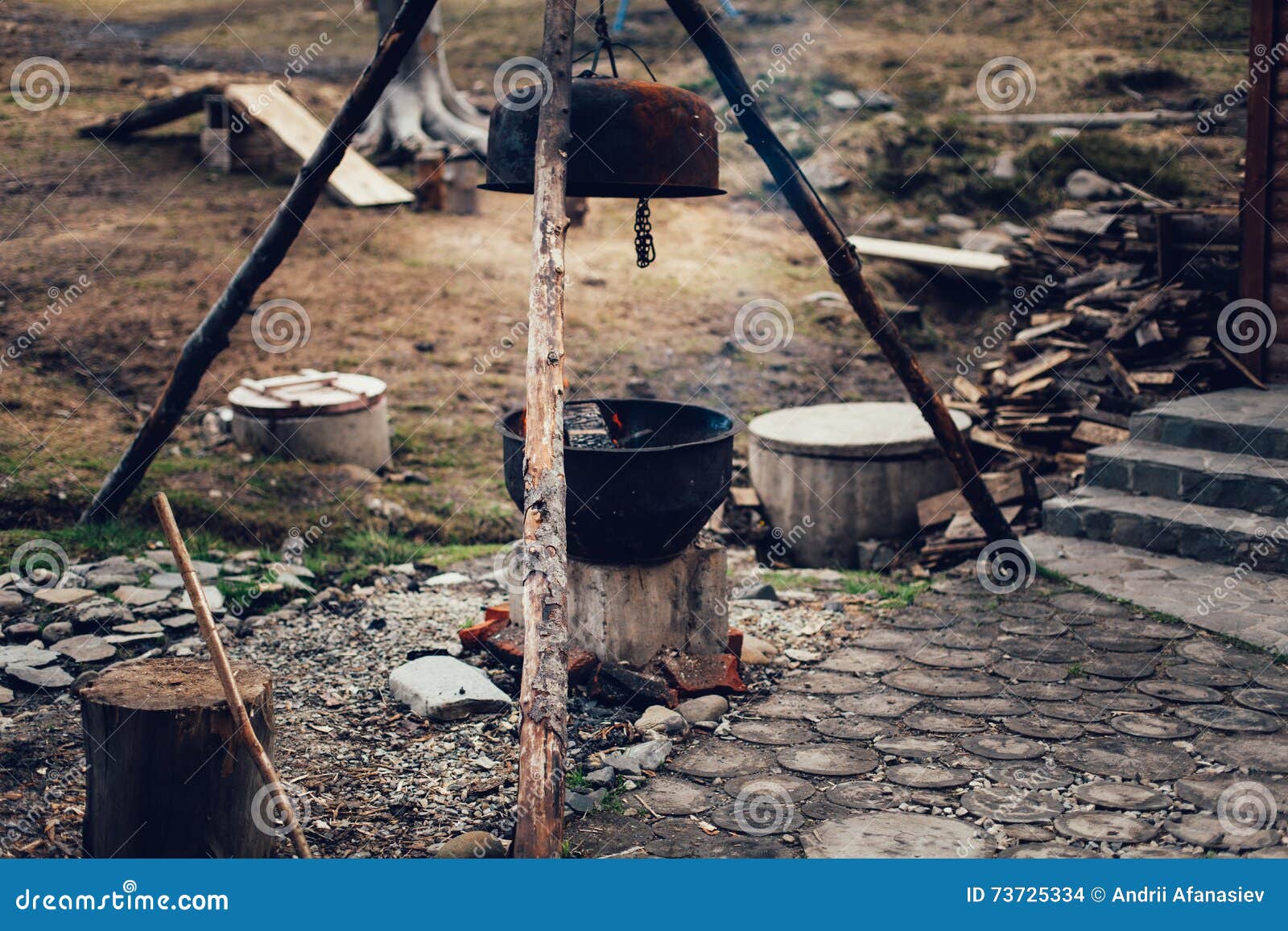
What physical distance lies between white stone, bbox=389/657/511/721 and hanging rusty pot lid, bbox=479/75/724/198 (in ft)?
7.88

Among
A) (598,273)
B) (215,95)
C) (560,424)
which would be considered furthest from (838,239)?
(215,95)

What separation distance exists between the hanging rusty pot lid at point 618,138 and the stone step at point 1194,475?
417 cm

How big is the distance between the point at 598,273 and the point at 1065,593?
718 centimetres

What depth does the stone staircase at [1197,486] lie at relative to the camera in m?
7.01

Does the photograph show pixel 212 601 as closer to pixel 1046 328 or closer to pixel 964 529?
pixel 964 529

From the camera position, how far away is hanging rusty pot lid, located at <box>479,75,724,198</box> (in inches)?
201

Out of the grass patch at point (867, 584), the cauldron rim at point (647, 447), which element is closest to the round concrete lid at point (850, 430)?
the grass patch at point (867, 584)

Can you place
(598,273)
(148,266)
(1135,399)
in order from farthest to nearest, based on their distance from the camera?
(598,273) < (148,266) < (1135,399)

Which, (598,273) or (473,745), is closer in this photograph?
(473,745)

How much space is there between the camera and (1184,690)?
17.7 feet

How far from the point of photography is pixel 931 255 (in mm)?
12898

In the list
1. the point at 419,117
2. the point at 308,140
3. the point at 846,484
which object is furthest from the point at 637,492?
the point at 419,117

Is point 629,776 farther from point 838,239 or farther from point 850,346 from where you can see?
point 850,346

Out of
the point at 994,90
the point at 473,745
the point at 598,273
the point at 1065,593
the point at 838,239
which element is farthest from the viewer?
the point at 994,90
